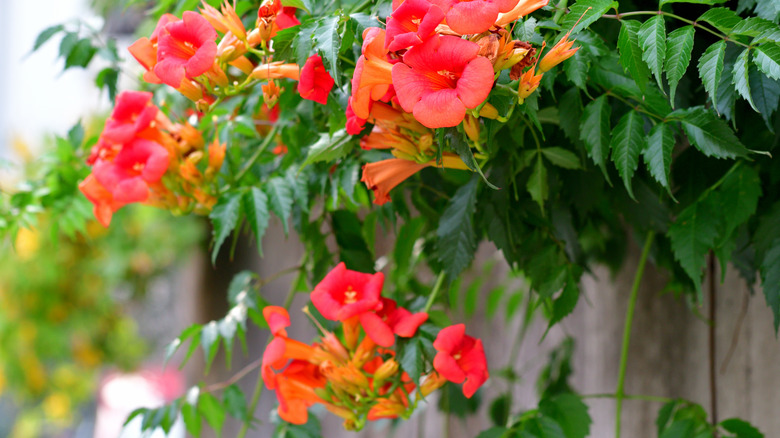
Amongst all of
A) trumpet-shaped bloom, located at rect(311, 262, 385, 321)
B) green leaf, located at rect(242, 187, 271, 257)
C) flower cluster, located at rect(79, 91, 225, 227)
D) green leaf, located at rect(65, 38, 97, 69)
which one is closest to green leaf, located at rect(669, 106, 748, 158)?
trumpet-shaped bloom, located at rect(311, 262, 385, 321)

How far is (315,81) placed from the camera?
0.60 m

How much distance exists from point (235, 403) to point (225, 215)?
0.34 meters

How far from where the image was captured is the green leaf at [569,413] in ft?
2.72

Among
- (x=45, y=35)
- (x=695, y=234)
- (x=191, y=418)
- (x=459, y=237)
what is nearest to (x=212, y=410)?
(x=191, y=418)

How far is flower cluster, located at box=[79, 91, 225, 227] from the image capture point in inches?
29.8

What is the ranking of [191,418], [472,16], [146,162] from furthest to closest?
[191,418]
[146,162]
[472,16]

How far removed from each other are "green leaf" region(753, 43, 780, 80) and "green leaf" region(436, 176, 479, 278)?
295mm

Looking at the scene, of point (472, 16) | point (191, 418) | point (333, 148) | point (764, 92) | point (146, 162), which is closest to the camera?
point (472, 16)

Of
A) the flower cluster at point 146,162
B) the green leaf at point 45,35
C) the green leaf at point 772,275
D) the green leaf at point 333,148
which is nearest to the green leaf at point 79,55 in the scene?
the green leaf at point 45,35

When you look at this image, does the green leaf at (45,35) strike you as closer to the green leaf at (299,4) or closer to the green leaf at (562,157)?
the green leaf at (299,4)

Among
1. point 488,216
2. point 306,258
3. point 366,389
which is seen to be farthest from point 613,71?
point 306,258

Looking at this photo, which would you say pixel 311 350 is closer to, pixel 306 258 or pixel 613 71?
pixel 306 258

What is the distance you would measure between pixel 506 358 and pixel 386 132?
3.50 feet

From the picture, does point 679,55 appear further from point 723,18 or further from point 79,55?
point 79,55
